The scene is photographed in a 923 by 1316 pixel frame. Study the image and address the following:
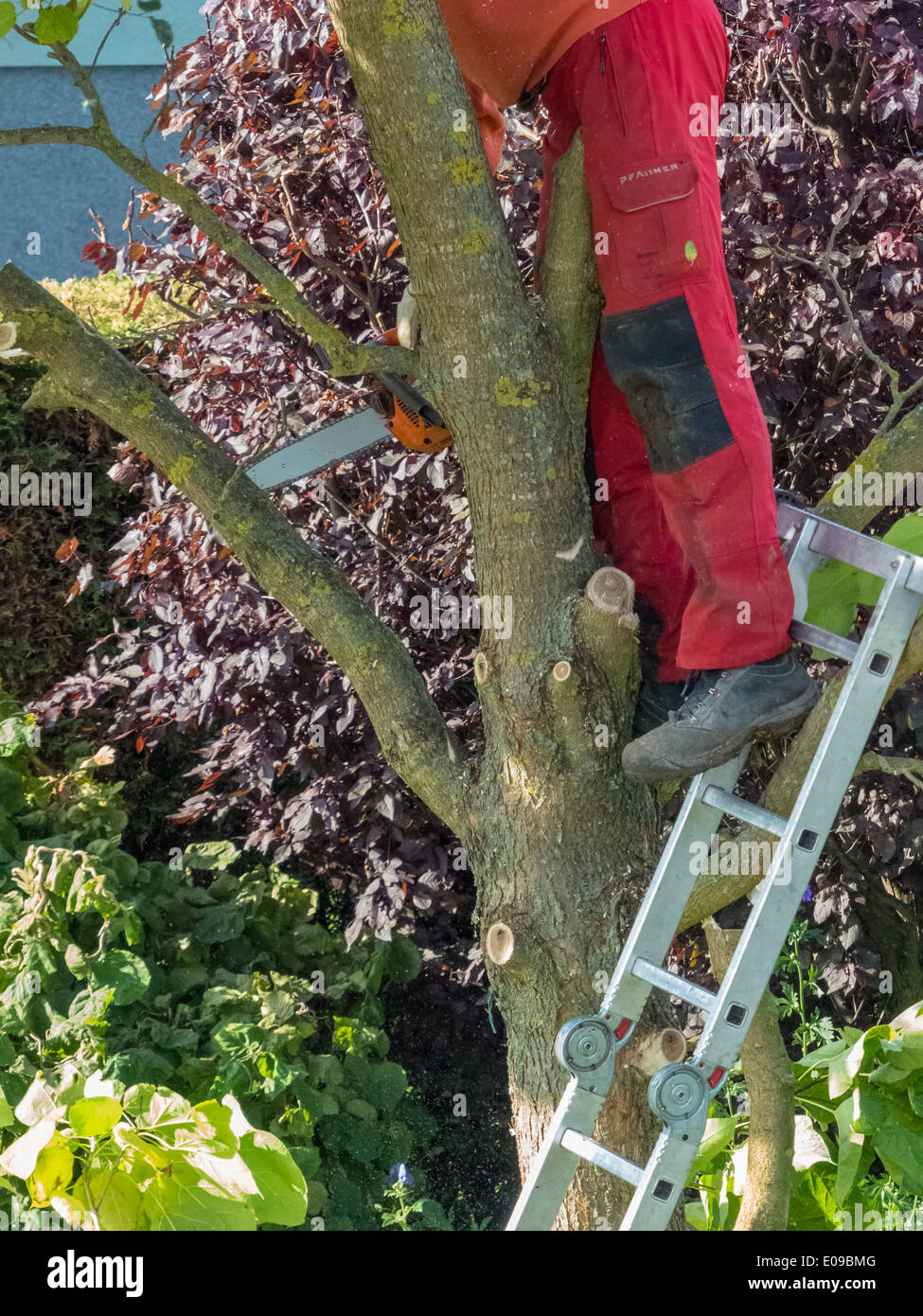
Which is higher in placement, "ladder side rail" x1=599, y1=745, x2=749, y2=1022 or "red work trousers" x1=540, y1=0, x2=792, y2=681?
"red work trousers" x1=540, y1=0, x2=792, y2=681

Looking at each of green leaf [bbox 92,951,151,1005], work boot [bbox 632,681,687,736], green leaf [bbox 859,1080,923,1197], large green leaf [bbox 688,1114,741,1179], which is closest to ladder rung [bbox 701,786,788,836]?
work boot [bbox 632,681,687,736]

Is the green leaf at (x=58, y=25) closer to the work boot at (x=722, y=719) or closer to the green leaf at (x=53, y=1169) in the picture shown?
the work boot at (x=722, y=719)

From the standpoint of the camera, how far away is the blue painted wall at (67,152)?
8695 millimetres

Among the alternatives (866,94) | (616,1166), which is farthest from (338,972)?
(866,94)

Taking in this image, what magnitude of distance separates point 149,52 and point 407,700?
27.0ft

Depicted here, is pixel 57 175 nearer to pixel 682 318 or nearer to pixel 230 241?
pixel 230 241

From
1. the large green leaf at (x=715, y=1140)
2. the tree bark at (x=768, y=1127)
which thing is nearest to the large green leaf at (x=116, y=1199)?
the tree bark at (x=768, y=1127)

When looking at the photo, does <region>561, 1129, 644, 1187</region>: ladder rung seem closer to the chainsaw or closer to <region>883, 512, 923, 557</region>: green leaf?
<region>883, 512, 923, 557</region>: green leaf

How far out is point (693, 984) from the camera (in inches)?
71.8

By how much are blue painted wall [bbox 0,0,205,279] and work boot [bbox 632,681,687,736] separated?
764 cm

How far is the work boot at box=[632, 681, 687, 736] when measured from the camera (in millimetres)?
2082

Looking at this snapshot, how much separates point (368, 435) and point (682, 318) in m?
0.72
